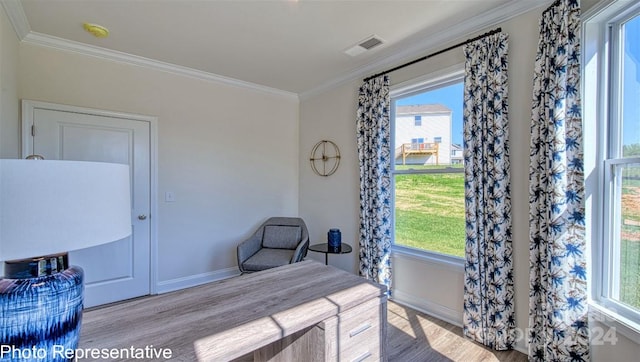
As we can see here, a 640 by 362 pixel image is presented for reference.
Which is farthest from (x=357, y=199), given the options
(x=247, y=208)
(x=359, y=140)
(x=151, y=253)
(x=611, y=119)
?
(x=151, y=253)

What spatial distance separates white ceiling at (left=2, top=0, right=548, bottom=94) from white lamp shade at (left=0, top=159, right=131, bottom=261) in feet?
6.18

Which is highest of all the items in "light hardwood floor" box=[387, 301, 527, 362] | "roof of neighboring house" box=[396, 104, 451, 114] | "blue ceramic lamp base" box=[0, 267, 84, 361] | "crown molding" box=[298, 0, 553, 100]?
"crown molding" box=[298, 0, 553, 100]

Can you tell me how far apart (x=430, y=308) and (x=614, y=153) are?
6.10 ft

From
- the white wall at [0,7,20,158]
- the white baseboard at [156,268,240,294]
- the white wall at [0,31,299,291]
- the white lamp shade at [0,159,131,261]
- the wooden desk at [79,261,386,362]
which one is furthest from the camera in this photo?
the white baseboard at [156,268,240,294]

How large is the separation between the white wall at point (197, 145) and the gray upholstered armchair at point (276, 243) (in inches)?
13.5

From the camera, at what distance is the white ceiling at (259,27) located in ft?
7.05

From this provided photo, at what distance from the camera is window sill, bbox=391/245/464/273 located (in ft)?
8.27

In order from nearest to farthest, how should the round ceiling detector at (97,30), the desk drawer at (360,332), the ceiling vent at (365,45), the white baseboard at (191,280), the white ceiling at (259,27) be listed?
1. the desk drawer at (360,332)
2. the white ceiling at (259,27)
3. the round ceiling detector at (97,30)
4. the ceiling vent at (365,45)
5. the white baseboard at (191,280)

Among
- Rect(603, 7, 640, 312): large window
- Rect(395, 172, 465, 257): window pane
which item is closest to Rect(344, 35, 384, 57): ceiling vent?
Rect(395, 172, 465, 257): window pane

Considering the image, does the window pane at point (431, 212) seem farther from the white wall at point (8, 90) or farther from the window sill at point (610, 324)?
the white wall at point (8, 90)

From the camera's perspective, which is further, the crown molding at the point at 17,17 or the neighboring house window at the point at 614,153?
the crown molding at the point at 17,17

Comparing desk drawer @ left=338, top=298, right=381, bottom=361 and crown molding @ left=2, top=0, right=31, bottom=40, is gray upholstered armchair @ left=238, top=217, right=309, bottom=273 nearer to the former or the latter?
desk drawer @ left=338, top=298, right=381, bottom=361

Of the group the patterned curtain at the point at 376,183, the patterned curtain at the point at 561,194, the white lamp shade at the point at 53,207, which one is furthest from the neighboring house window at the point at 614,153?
the white lamp shade at the point at 53,207

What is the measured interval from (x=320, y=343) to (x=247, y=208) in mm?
2871
